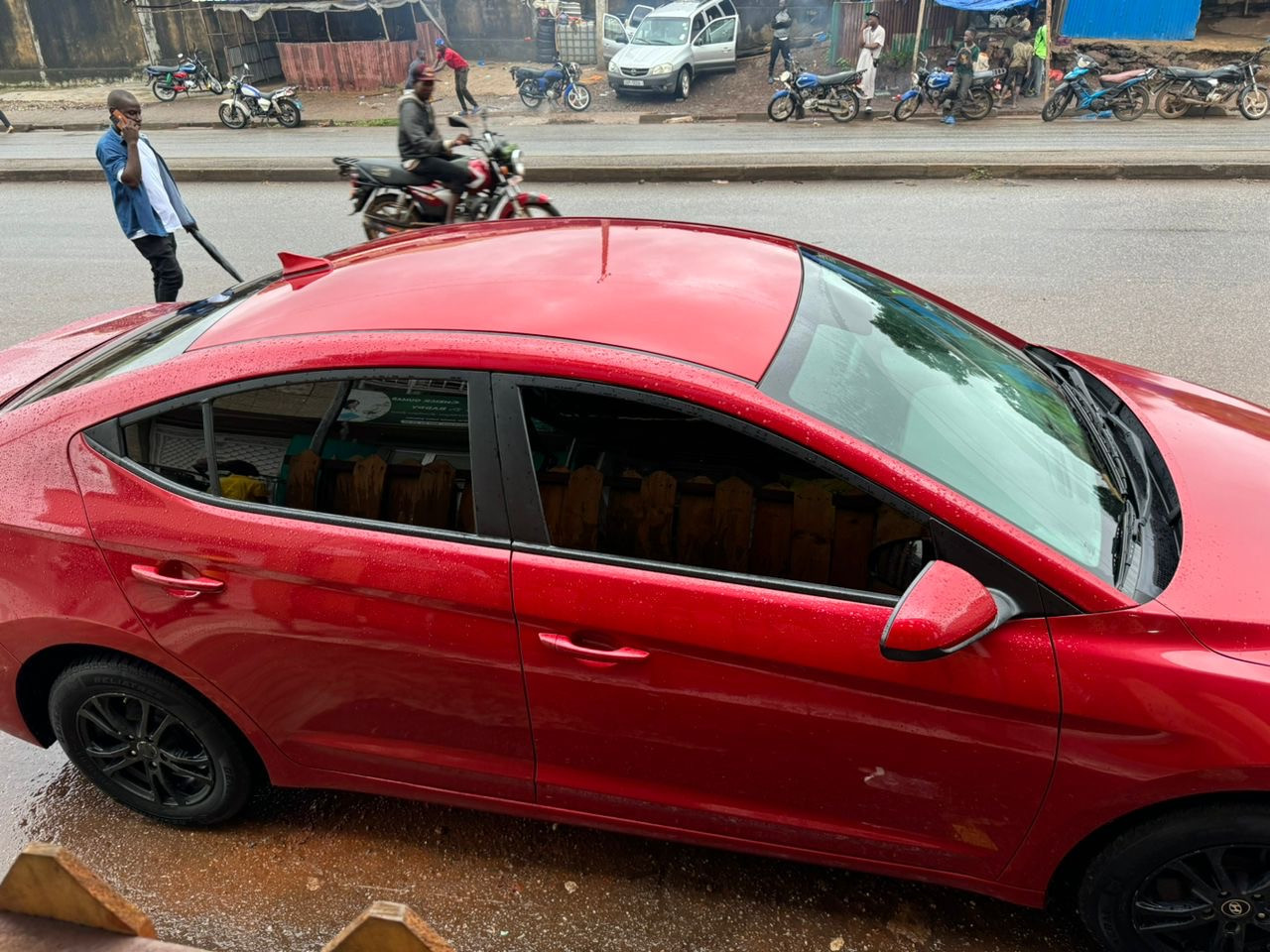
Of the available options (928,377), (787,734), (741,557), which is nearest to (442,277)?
(741,557)

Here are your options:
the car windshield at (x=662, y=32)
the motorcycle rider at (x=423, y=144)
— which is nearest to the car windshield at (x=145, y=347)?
the motorcycle rider at (x=423, y=144)

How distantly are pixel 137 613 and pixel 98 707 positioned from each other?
457mm

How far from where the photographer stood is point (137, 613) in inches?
96.2

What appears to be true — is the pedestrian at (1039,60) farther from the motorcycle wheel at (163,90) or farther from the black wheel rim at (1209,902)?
the black wheel rim at (1209,902)

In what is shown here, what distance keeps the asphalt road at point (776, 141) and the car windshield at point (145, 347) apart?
9.96 m

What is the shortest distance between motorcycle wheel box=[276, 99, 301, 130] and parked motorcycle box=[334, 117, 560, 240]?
12744mm

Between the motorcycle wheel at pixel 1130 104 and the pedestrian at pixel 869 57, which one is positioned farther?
the pedestrian at pixel 869 57

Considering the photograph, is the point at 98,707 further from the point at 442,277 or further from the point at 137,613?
the point at 442,277

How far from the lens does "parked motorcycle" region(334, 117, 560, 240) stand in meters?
8.77

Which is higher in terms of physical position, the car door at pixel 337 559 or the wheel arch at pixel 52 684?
the car door at pixel 337 559

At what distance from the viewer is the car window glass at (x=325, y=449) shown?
2400 millimetres

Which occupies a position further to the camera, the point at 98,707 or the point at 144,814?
the point at 144,814

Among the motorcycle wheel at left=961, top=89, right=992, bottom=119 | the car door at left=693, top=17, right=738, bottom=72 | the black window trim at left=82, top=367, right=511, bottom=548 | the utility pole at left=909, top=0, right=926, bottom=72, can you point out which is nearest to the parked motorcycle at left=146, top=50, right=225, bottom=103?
the car door at left=693, top=17, right=738, bottom=72

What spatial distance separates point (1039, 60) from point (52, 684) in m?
22.7
